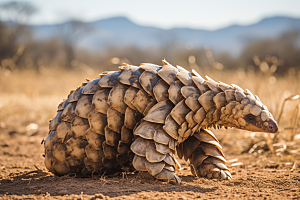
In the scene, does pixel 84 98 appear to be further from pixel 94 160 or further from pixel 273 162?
pixel 273 162

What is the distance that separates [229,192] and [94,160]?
1.11 metres

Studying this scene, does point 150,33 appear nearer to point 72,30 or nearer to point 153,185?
point 72,30

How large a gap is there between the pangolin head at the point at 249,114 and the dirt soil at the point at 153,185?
1.55 ft

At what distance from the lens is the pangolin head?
206 centimetres

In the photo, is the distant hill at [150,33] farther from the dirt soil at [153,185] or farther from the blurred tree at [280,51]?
the dirt soil at [153,185]

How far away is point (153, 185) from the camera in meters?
1.94

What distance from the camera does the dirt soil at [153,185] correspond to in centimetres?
177

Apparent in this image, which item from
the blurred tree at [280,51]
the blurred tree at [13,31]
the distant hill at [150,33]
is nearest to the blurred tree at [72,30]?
the blurred tree at [13,31]

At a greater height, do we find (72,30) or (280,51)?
(72,30)

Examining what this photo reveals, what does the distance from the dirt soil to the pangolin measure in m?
0.12

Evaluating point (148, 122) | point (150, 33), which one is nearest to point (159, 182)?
point (148, 122)

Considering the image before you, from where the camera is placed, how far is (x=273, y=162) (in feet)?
10.1

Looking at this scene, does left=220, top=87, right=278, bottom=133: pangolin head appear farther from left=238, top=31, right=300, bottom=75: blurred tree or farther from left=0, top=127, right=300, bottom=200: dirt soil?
left=238, top=31, right=300, bottom=75: blurred tree

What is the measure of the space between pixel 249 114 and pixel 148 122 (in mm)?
797
